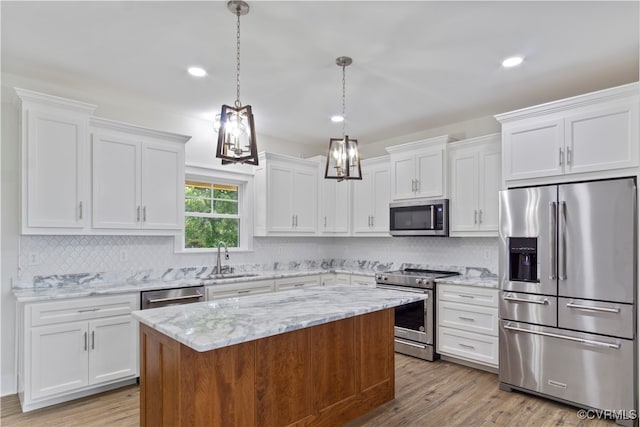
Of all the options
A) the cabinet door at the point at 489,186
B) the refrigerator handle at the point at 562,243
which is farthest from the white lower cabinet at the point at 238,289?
the refrigerator handle at the point at 562,243

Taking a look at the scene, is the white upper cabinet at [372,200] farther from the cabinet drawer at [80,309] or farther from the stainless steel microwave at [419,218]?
the cabinet drawer at [80,309]

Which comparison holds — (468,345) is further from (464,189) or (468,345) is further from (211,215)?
(211,215)

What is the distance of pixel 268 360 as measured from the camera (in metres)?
2.27

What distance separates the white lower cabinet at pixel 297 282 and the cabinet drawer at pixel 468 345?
5.82 ft

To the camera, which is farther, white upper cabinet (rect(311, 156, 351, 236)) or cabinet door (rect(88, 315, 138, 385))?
white upper cabinet (rect(311, 156, 351, 236))

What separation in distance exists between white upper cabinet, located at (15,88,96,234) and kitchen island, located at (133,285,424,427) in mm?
1589

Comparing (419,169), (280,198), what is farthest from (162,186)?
(419,169)

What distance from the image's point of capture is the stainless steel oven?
13.9 ft

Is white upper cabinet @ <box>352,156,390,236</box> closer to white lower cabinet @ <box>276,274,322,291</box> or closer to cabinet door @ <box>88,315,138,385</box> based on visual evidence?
white lower cabinet @ <box>276,274,322,291</box>

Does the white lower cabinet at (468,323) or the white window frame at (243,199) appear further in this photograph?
the white window frame at (243,199)

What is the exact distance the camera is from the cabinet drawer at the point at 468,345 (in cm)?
378

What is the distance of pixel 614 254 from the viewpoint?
2871mm

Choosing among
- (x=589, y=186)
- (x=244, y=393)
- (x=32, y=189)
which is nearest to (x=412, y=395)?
(x=244, y=393)

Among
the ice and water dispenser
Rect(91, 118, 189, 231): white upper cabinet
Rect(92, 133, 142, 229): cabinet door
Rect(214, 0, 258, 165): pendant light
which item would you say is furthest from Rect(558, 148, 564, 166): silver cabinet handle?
Rect(92, 133, 142, 229): cabinet door
